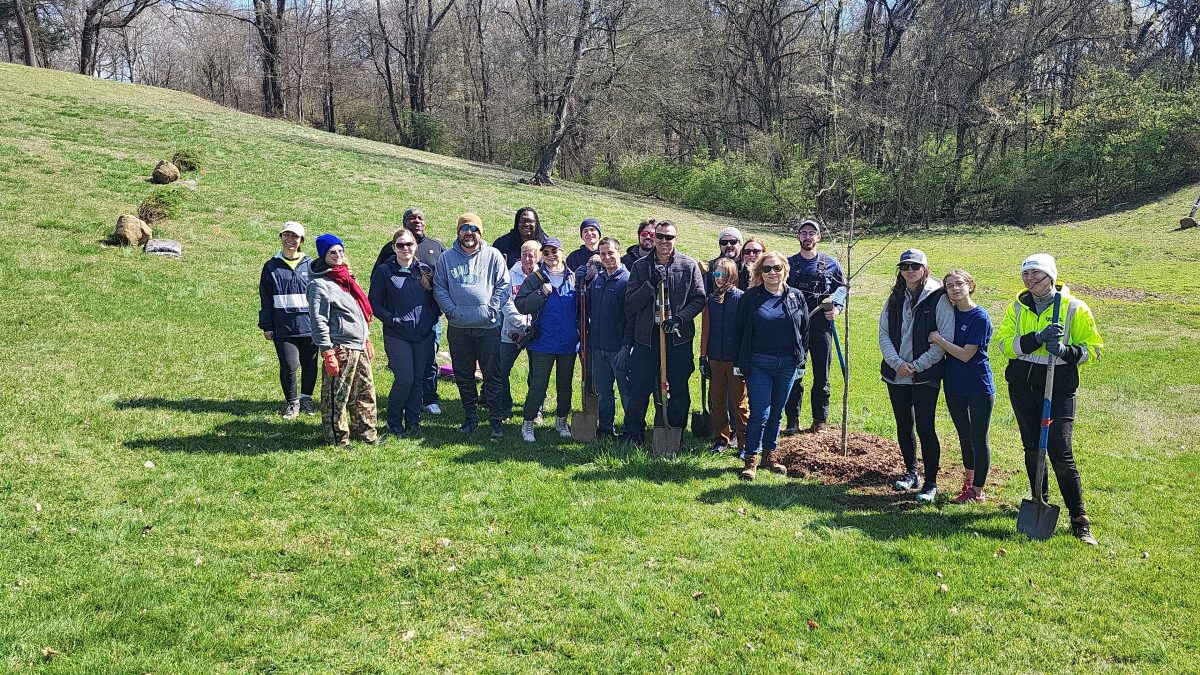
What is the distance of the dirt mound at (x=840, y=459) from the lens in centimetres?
678

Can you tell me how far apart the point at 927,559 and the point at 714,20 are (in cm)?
4147

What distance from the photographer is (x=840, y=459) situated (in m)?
7.09

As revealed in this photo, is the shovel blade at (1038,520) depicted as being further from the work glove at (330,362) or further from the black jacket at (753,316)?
the work glove at (330,362)

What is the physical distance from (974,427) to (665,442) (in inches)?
107

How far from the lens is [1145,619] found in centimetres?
448

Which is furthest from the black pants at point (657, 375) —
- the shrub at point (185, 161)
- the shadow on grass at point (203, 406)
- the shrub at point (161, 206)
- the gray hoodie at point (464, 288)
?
the shrub at point (185, 161)

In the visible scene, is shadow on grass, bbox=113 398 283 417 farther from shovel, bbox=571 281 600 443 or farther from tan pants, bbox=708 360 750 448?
tan pants, bbox=708 360 750 448

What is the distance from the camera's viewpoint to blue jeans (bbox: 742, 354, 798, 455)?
6.39 m

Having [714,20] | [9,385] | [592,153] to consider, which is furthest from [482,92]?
[9,385]

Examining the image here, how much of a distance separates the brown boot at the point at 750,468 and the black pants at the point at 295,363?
4.64 metres

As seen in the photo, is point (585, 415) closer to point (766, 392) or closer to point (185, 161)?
point (766, 392)

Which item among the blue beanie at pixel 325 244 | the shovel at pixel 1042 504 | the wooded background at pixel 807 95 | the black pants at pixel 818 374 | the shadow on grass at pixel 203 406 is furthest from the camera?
the wooded background at pixel 807 95

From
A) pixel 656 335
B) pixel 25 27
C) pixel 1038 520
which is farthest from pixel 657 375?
pixel 25 27

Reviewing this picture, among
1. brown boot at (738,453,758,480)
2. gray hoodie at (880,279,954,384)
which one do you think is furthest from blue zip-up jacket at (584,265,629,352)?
gray hoodie at (880,279,954,384)
